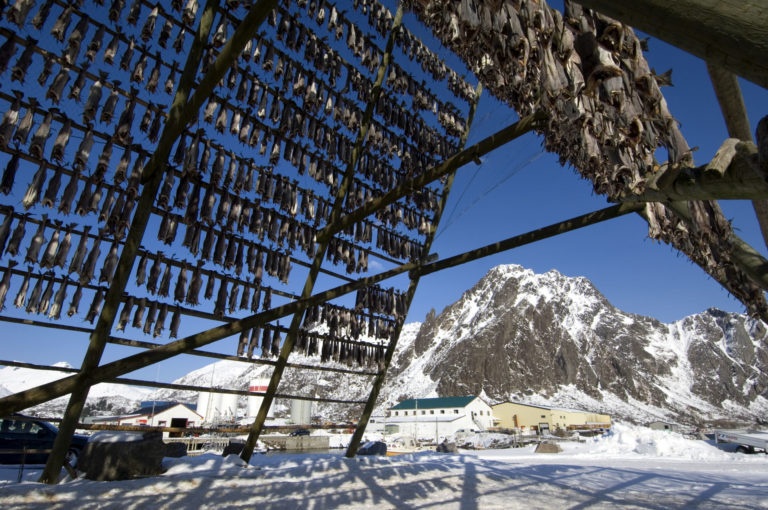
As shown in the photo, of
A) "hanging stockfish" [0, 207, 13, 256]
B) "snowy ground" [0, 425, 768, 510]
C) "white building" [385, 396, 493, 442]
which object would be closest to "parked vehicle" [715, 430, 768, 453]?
"snowy ground" [0, 425, 768, 510]

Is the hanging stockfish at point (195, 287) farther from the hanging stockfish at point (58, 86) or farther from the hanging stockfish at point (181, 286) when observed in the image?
the hanging stockfish at point (58, 86)

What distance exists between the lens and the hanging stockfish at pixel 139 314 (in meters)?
6.53

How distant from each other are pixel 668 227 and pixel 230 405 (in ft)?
258

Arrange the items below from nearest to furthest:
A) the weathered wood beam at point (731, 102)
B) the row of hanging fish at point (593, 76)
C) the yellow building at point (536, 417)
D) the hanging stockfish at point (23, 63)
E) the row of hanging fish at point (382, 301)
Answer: the row of hanging fish at point (593, 76), the weathered wood beam at point (731, 102), the hanging stockfish at point (23, 63), the row of hanging fish at point (382, 301), the yellow building at point (536, 417)

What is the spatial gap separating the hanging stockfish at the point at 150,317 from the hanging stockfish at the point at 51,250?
145 cm

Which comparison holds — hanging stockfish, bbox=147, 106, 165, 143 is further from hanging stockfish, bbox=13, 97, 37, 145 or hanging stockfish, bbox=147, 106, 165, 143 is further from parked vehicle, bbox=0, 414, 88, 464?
parked vehicle, bbox=0, 414, 88, 464

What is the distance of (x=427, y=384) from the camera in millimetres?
150750

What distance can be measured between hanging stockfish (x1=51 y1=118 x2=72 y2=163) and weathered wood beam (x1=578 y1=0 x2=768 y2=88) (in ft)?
22.0

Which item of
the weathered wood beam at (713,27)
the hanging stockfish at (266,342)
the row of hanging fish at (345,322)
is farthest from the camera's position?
the row of hanging fish at (345,322)

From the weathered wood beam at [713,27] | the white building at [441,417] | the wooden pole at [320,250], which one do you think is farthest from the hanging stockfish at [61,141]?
the white building at [441,417]

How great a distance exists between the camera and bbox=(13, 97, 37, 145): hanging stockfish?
5262 millimetres

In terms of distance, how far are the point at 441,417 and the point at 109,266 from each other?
72.9 meters

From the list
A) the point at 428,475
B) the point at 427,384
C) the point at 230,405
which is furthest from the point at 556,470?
the point at 427,384

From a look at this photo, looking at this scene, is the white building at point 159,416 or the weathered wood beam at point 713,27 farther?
the white building at point 159,416
